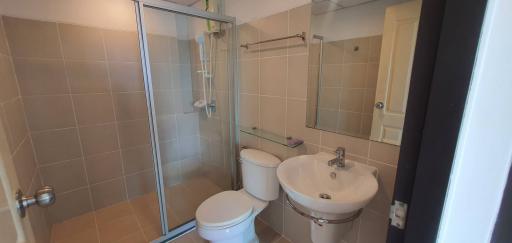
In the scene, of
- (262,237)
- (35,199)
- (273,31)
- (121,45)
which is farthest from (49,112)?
(262,237)

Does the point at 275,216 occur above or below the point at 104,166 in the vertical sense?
below

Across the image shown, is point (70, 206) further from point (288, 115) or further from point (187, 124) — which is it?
point (288, 115)

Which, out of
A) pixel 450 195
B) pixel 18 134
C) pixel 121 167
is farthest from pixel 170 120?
pixel 450 195

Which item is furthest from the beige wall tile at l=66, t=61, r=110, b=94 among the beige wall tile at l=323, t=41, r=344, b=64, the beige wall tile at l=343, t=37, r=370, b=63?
the beige wall tile at l=343, t=37, r=370, b=63

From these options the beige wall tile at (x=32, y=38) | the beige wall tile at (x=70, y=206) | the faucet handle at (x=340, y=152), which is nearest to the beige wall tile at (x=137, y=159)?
the beige wall tile at (x=70, y=206)

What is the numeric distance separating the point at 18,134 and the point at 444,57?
2089 mm

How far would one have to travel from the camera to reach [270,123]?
65.3 inches

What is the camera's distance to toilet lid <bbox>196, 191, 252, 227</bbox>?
4.35ft

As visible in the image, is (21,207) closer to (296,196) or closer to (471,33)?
(296,196)

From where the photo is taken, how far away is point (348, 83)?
1236 millimetres

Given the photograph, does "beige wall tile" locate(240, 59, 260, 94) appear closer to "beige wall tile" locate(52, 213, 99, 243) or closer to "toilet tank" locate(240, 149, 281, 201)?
"toilet tank" locate(240, 149, 281, 201)

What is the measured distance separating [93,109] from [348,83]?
217 cm

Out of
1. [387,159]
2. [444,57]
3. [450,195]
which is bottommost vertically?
[387,159]

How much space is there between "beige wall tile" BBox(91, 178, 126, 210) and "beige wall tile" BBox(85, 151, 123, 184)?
0.20 feet
